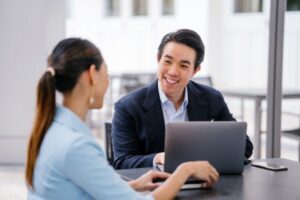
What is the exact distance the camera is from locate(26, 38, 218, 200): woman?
118 centimetres

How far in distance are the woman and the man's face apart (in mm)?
714

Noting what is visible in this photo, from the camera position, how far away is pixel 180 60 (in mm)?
2041

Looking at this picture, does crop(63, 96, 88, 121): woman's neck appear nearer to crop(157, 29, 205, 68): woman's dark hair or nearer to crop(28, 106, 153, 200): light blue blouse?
crop(28, 106, 153, 200): light blue blouse

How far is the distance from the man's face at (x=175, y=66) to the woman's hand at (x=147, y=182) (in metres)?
Answer: 0.58

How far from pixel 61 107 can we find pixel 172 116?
0.89 metres

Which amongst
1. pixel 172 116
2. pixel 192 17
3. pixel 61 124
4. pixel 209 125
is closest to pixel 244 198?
pixel 209 125

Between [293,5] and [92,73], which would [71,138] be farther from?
[293,5]

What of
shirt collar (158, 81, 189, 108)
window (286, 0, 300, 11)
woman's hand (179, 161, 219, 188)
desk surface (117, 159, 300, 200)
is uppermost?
window (286, 0, 300, 11)

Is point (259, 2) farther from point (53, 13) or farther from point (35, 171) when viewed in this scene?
point (35, 171)

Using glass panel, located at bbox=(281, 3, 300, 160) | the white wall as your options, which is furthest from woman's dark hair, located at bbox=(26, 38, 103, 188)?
the white wall

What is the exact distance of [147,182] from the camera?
1529 mm

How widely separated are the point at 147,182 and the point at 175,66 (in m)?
0.67

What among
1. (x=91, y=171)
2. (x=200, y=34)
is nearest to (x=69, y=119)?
(x=91, y=171)

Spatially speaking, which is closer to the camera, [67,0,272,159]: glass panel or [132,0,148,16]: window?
[67,0,272,159]: glass panel
